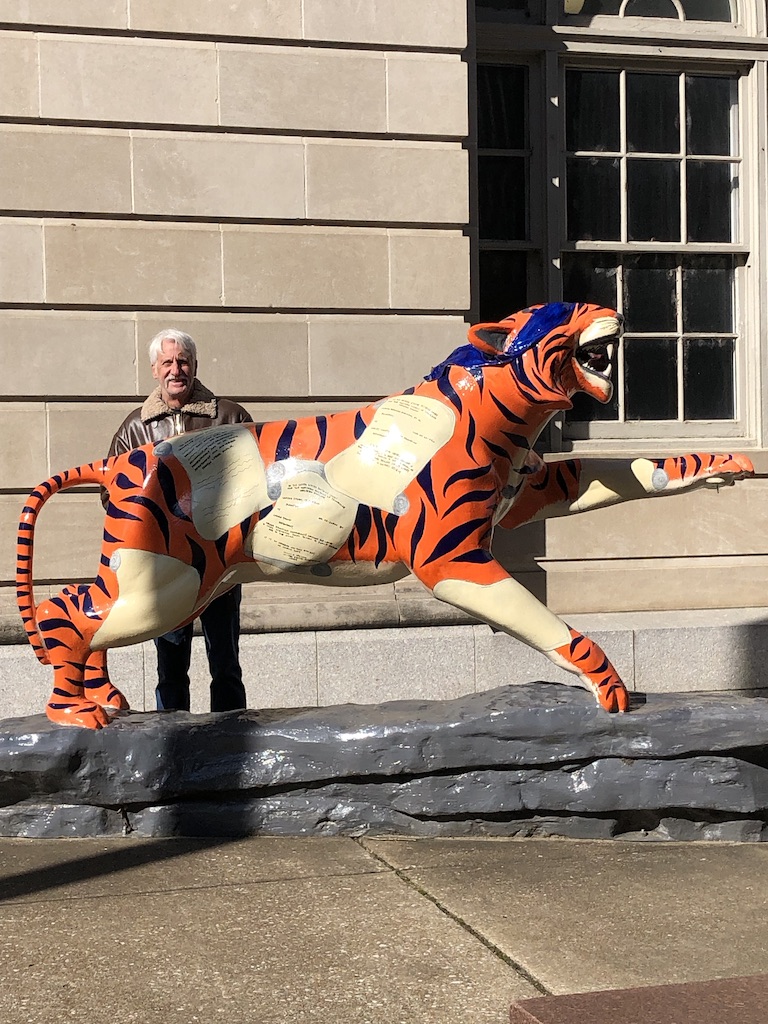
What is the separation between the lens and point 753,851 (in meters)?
4.56

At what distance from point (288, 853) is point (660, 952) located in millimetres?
1519

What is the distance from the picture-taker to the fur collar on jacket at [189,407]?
18.3 ft

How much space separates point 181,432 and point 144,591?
1.23 meters

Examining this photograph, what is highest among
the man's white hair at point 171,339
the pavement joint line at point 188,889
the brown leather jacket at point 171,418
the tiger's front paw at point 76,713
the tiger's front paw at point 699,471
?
the man's white hair at point 171,339

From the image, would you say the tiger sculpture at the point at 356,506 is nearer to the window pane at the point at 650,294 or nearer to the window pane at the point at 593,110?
the window pane at the point at 650,294

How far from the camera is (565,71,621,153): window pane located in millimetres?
8375

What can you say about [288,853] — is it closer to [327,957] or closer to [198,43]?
[327,957]

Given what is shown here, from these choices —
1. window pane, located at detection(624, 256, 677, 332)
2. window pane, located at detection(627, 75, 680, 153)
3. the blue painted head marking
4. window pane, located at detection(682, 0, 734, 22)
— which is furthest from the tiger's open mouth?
window pane, located at detection(682, 0, 734, 22)

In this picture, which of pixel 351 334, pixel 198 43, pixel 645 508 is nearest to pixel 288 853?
pixel 351 334

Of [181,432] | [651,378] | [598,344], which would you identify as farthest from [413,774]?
[651,378]

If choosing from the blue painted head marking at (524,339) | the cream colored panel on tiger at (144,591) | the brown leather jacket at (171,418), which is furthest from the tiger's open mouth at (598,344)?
the brown leather jacket at (171,418)

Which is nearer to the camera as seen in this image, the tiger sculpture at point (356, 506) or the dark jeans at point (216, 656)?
the tiger sculpture at point (356, 506)

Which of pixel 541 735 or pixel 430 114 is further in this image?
pixel 430 114

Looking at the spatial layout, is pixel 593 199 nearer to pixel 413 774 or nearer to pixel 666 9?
pixel 666 9
